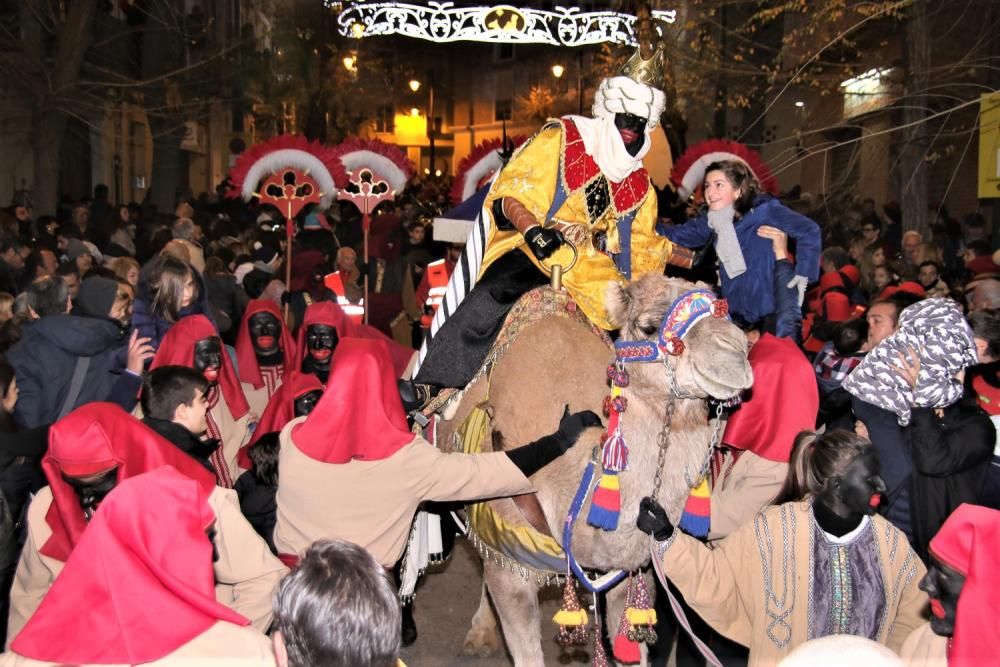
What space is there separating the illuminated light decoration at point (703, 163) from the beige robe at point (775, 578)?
321 centimetres

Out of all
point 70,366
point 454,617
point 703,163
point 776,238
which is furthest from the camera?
point 454,617

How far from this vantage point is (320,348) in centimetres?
682

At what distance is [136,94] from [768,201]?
1690cm

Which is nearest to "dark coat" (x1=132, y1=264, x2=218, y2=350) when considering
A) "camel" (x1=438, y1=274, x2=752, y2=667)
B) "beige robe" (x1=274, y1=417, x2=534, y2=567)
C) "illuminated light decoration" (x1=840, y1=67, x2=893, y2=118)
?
"camel" (x1=438, y1=274, x2=752, y2=667)

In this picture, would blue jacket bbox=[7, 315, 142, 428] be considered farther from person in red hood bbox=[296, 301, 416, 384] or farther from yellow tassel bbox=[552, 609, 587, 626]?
yellow tassel bbox=[552, 609, 587, 626]

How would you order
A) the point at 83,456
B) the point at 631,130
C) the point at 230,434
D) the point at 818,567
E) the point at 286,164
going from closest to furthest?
the point at 818,567, the point at 83,456, the point at 631,130, the point at 230,434, the point at 286,164

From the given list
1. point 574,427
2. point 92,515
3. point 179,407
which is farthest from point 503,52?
point 92,515

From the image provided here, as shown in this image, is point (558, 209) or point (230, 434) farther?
point (230, 434)

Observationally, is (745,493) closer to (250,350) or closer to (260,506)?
(260,506)

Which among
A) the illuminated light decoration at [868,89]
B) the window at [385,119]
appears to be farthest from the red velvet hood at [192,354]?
the window at [385,119]

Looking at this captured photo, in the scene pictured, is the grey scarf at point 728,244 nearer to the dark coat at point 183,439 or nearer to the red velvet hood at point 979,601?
the dark coat at point 183,439

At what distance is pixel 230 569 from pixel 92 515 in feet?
1.75

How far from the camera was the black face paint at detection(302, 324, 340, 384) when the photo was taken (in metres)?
6.77

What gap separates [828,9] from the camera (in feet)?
33.0
